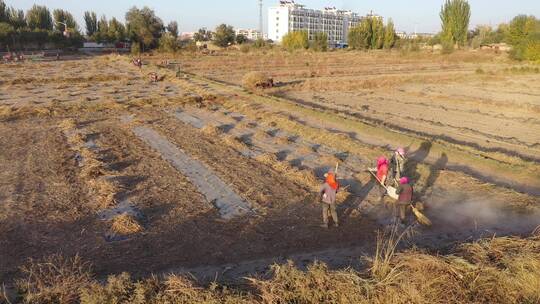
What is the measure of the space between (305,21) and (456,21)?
A: 97.1 m

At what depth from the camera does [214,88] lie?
2748cm

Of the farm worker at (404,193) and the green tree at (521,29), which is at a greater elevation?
the green tree at (521,29)

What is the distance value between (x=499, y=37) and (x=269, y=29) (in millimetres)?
83861

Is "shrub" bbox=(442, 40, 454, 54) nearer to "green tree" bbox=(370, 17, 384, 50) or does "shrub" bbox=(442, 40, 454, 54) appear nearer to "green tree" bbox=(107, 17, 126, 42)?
"green tree" bbox=(370, 17, 384, 50)

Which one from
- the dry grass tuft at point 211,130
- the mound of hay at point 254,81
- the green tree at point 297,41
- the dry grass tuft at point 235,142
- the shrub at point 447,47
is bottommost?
the dry grass tuft at point 235,142

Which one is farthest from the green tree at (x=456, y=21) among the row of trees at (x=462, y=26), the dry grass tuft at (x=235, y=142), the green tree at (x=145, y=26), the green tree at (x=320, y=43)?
the dry grass tuft at (x=235, y=142)

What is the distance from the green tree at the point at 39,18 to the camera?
87.3m

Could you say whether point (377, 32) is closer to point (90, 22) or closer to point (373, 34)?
point (373, 34)

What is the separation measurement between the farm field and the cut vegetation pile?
3.07 ft

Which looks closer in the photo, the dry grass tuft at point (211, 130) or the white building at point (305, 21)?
the dry grass tuft at point (211, 130)

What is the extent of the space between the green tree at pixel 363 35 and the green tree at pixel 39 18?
199 ft

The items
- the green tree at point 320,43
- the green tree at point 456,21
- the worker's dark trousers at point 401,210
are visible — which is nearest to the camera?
the worker's dark trousers at point 401,210

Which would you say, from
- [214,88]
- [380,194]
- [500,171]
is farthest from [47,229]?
[214,88]

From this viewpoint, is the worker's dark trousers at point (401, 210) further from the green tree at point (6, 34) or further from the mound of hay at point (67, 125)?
the green tree at point (6, 34)
